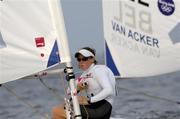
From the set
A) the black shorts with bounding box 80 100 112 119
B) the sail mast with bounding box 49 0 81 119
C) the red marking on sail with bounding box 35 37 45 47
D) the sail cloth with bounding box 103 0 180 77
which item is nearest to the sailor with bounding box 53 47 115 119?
the black shorts with bounding box 80 100 112 119

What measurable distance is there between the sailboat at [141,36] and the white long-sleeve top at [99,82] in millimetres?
838

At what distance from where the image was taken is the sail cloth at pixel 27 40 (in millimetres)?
5945

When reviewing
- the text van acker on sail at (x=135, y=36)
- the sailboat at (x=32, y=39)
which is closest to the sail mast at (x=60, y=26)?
the sailboat at (x=32, y=39)

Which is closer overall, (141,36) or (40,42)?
(40,42)

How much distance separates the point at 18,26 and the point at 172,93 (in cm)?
1542

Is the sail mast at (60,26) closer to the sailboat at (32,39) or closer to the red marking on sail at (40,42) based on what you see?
the sailboat at (32,39)

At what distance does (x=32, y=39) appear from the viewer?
601 centimetres

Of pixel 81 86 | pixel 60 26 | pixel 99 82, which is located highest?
pixel 60 26

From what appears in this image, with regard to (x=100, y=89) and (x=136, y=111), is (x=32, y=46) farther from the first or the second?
(x=136, y=111)

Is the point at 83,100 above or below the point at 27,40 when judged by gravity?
below

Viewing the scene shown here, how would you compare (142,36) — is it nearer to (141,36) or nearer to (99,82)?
(141,36)

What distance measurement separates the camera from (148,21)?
671 cm

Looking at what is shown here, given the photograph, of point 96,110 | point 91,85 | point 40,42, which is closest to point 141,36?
point 91,85

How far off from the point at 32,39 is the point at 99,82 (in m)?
0.84
